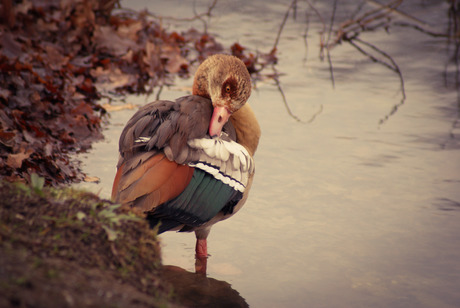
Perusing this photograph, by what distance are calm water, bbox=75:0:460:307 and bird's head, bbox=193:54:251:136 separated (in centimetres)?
109

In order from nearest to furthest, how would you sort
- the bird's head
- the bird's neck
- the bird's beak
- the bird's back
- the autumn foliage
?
1. the bird's back
2. the bird's beak
3. the bird's head
4. the bird's neck
5. the autumn foliage

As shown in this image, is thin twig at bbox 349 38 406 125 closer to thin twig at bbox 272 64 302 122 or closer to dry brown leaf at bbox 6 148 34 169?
thin twig at bbox 272 64 302 122

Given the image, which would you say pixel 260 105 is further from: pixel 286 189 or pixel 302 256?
pixel 302 256

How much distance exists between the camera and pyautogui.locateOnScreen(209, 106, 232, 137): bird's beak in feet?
15.1

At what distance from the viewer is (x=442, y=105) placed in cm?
836

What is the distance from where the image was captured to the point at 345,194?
6008 millimetres

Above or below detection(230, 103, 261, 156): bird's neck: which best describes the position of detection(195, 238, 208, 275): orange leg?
below

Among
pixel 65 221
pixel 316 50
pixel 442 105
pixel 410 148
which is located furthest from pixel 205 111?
pixel 316 50

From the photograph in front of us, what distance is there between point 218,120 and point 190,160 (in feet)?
1.66

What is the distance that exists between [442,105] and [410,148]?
65.0 inches

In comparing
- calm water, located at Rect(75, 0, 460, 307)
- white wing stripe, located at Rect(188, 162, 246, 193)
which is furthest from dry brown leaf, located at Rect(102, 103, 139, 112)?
white wing stripe, located at Rect(188, 162, 246, 193)

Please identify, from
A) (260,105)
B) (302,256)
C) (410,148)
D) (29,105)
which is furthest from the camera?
(260,105)

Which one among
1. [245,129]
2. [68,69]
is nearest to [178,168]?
[245,129]

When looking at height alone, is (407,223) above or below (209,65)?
below
